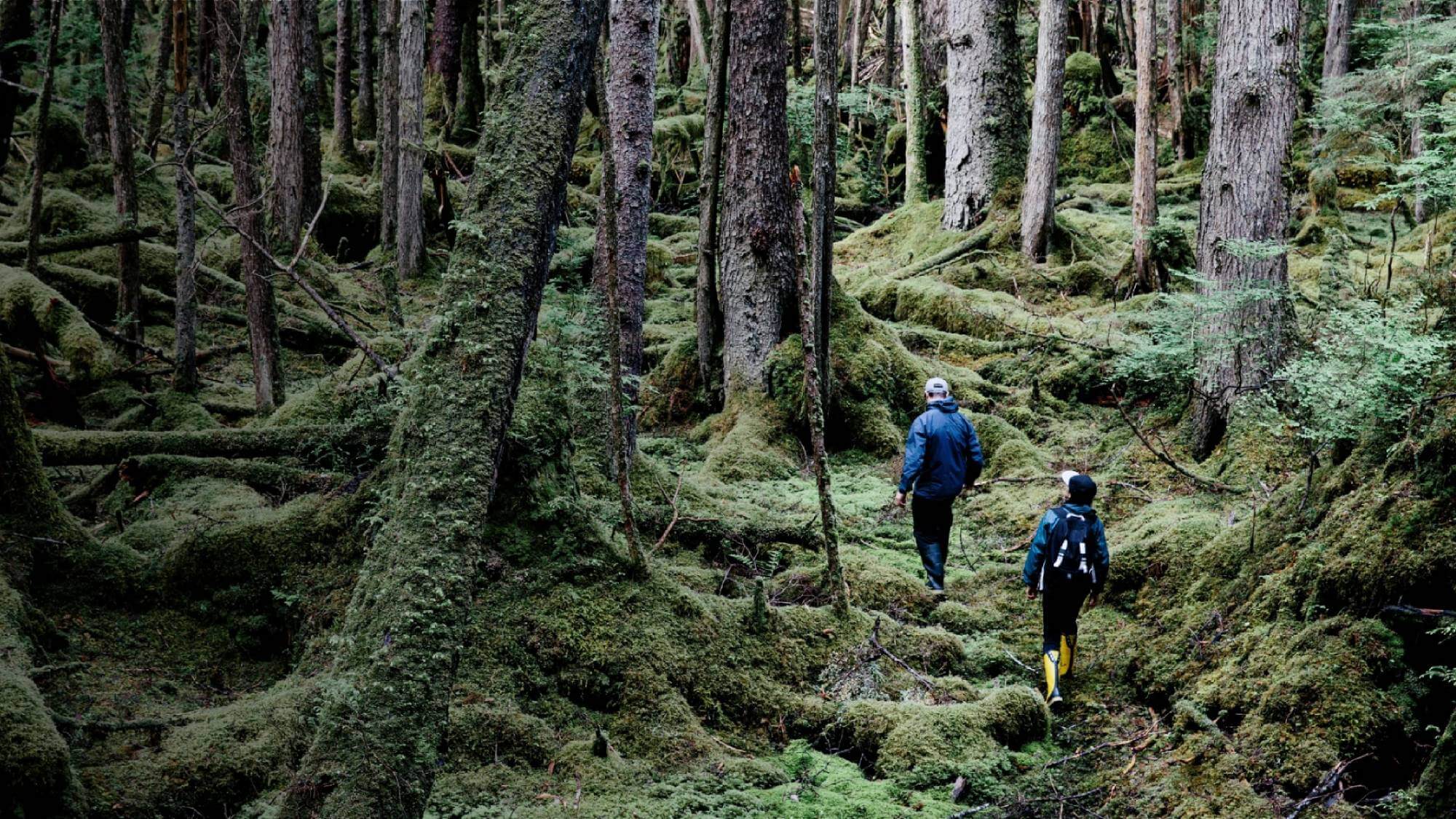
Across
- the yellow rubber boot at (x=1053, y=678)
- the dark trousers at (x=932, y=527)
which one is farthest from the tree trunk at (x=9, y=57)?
the yellow rubber boot at (x=1053, y=678)

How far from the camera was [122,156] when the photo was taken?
955 centimetres

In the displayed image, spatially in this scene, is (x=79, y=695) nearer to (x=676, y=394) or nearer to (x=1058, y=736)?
(x=1058, y=736)

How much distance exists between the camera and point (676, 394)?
11.7 meters

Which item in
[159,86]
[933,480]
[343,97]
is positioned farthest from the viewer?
[343,97]

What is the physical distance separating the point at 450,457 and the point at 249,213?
6.21m

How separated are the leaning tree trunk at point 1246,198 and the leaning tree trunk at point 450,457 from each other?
6.93 m

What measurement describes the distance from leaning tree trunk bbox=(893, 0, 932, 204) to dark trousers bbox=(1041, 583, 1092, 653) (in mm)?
12679

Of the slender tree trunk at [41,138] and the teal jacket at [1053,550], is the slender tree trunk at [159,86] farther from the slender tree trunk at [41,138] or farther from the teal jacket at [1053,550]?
the teal jacket at [1053,550]

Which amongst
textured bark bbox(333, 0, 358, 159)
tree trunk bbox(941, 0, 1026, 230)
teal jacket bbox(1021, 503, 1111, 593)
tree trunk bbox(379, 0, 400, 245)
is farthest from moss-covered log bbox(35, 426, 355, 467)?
textured bark bbox(333, 0, 358, 159)

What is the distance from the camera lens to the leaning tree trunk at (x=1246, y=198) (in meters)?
8.78

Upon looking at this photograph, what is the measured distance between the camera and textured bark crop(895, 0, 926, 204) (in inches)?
698

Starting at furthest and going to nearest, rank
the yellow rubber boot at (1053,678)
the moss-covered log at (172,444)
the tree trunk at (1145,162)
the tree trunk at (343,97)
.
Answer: the tree trunk at (343,97), the tree trunk at (1145,162), the moss-covered log at (172,444), the yellow rubber boot at (1053,678)

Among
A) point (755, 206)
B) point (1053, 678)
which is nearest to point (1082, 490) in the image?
point (1053, 678)

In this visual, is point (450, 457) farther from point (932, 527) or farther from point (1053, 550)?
point (932, 527)
